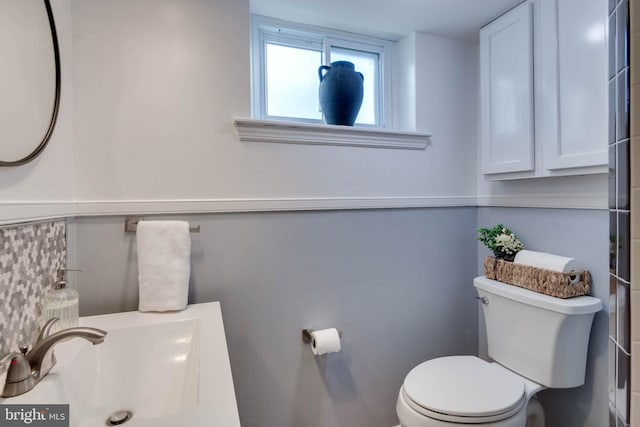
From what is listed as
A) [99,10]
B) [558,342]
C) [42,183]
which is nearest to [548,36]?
[558,342]

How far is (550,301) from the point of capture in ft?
3.89

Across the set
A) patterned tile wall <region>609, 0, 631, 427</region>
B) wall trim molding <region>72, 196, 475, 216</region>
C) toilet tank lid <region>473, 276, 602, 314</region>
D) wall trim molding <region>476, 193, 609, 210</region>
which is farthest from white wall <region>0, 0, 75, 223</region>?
wall trim molding <region>476, 193, 609, 210</region>

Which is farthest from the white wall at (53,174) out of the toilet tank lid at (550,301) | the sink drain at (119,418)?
the toilet tank lid at (550,301)

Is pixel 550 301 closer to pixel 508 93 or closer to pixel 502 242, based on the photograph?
pixel 502 242

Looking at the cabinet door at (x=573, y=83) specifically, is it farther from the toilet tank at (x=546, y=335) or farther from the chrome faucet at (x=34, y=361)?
the chrome faucet at (x=34, y=361)

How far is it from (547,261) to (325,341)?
947mm

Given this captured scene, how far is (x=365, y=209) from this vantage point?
1.51 meters

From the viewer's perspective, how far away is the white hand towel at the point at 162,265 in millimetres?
1092

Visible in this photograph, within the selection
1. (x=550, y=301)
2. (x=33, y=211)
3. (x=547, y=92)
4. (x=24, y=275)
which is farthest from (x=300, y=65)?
(x=550, y=301)

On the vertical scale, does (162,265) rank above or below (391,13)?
below

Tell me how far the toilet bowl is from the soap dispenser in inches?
43.4

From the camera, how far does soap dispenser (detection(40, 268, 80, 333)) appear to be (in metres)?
0.89

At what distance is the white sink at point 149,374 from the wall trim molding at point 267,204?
1.17ft

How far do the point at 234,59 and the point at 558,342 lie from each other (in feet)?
5.37
